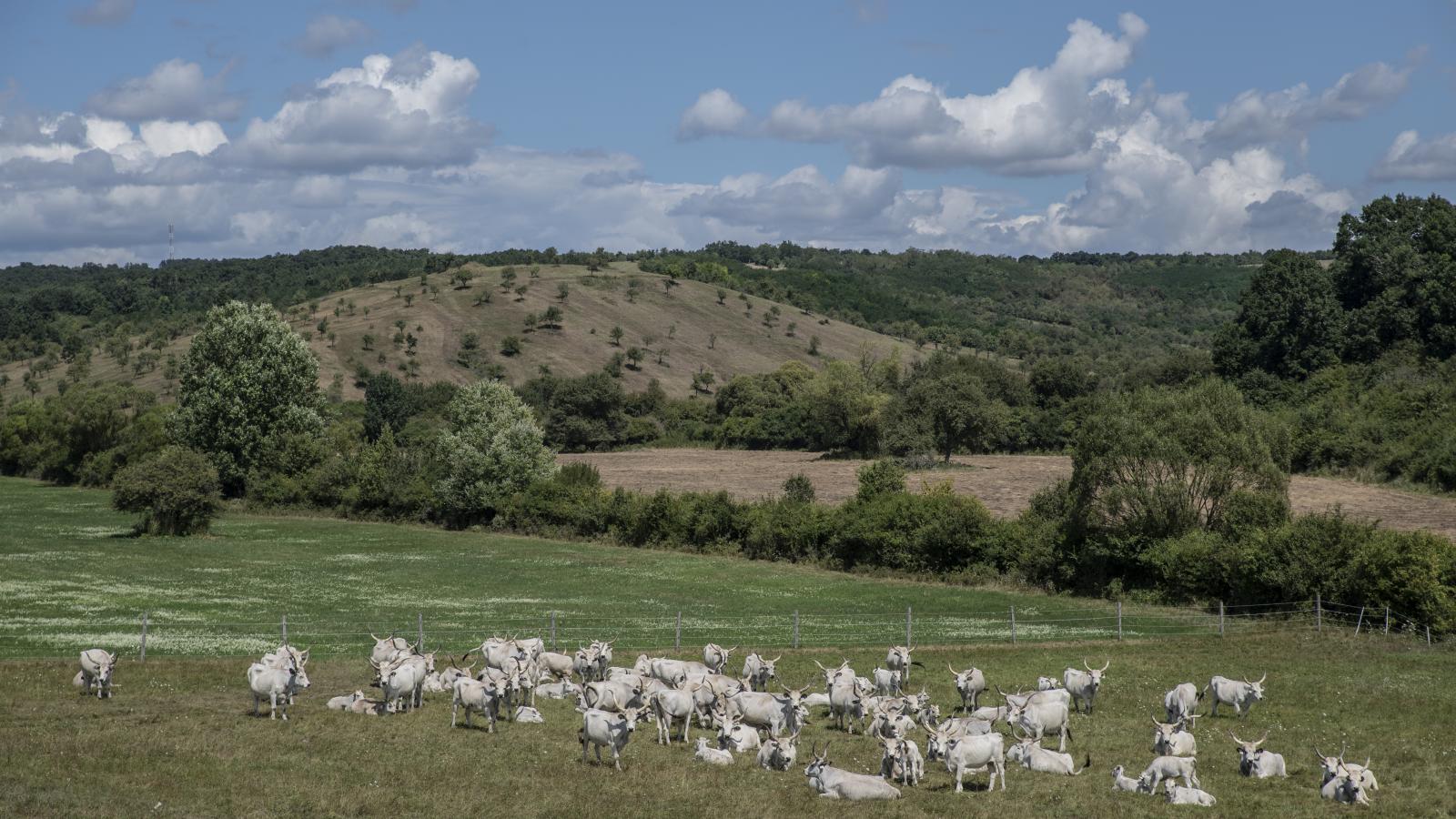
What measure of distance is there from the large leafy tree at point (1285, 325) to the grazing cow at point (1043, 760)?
4223 inches

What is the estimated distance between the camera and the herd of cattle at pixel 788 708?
24.5 meters

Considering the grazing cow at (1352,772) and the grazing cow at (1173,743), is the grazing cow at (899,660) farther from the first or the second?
the grazing cow at (1352,772)

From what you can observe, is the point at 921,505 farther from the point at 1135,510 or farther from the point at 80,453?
the point at 80,453

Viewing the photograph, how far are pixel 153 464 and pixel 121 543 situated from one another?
6.13 m

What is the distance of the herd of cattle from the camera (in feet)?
80.3

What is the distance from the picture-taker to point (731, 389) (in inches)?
6270

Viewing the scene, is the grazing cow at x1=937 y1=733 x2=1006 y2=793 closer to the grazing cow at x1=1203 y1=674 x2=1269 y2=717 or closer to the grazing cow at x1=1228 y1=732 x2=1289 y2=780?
the grazing cow at x1=1228 y1=732 x2=1289 y2=780

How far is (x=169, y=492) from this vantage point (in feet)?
252

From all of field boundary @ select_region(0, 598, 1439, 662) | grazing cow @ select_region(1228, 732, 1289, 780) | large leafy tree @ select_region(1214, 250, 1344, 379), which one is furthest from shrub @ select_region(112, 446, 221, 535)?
large leafy tree @ select_region(1214, 250, 1344, 379)

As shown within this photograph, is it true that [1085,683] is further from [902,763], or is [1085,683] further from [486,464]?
[486,464]

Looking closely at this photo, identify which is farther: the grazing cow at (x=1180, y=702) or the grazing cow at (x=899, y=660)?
the grazing cow at (x=899, y=660)

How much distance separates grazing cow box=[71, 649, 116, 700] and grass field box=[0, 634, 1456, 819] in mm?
447

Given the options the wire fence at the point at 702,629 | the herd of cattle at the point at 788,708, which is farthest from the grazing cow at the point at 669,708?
the wire fence at the point at 702,629

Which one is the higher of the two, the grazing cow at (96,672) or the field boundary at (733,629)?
the grazing cow at (96,672)
